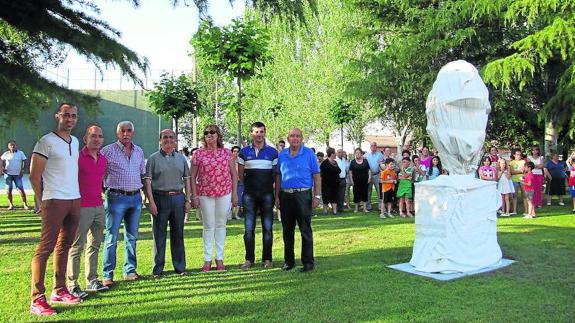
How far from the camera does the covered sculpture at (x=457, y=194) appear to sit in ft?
20.1

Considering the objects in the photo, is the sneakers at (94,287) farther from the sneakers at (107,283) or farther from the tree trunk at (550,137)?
the tree trunk at (550,137)

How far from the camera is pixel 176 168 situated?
595 centimetres

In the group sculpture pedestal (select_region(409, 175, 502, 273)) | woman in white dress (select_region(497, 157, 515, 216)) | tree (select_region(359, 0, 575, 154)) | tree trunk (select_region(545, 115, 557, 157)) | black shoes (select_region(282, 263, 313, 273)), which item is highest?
tree (select_region(359, 0, 575, 154))

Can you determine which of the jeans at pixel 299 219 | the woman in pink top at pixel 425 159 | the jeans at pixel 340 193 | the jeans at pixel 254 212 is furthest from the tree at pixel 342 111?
the jeans at pixel 299 219

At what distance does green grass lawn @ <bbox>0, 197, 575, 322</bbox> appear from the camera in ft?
14.5

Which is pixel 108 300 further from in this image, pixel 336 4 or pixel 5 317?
pixel 336 4

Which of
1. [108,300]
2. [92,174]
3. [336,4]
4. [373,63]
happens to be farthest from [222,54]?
[336,4]

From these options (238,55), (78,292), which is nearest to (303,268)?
(78,292)

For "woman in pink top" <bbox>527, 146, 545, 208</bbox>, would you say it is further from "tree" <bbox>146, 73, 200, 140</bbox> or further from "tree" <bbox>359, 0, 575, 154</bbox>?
"tree" <bbox>146, 73, 200, 140</bbox>

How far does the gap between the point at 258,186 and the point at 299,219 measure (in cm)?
68

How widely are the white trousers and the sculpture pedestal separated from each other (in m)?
2.46

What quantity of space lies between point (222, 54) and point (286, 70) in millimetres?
21455

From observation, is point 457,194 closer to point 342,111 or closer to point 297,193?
point 297,193

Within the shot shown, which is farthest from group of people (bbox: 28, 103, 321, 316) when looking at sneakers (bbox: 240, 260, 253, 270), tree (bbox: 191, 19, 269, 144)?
tree (bbox: 191, 19, 269, 144)
